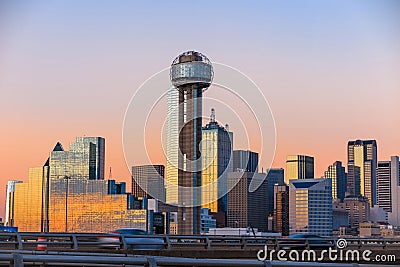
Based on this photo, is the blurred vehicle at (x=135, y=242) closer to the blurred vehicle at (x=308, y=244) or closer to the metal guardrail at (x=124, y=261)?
the blurred vehicle at (x=308, y=244)

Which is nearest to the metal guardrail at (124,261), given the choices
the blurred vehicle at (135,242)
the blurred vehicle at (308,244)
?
the blurred vehicle at (135,242)

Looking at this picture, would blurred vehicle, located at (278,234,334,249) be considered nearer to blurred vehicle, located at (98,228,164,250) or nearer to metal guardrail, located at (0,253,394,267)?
blurred vehicle, located at (98,228,164,250)

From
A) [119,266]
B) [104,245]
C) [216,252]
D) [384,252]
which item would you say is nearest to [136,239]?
[104,245]

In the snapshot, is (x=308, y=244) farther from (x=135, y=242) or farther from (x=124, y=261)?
(x=124, y=261)

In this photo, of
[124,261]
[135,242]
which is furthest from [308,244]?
[124,261]

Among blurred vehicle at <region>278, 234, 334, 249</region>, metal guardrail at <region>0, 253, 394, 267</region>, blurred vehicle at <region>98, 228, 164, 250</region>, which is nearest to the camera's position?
metal guardrail at <region>0, 253, 394, 267</region>

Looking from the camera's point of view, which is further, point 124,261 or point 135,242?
point 135,242

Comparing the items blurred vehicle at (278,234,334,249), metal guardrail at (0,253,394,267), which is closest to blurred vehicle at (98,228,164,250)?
blurred vehicle at (278,234,334,249)

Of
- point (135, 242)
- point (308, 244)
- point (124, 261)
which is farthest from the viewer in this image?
point (308, 244)

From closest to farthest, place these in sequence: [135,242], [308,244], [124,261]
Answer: [124,261]
[135,242]
[308,244]

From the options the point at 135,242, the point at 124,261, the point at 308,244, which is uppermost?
the point at 124,261

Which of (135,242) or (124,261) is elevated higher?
(124,261)

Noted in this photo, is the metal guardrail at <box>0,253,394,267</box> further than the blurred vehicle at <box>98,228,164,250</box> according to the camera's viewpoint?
No

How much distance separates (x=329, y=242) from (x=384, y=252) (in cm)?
741
